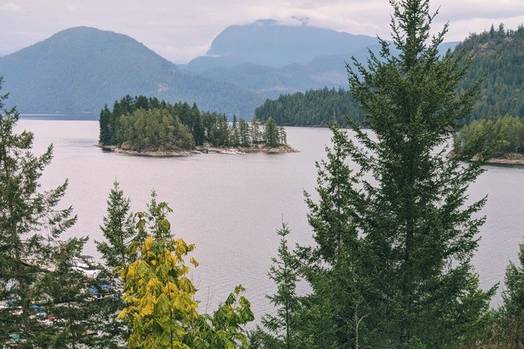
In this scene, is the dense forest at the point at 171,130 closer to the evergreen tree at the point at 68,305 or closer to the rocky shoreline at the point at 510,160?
the rocky shoreline at the point at 510,160

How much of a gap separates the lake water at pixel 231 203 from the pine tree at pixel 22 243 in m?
22.1

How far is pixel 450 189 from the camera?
18.9 metres

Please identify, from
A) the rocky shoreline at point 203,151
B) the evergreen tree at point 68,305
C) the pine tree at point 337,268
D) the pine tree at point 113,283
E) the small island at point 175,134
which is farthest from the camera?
the rocky shoreline at point 203,151

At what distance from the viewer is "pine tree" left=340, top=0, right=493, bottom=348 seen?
60.3 feet

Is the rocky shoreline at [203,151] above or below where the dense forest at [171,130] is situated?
below

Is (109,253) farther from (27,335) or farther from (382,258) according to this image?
(382,258)

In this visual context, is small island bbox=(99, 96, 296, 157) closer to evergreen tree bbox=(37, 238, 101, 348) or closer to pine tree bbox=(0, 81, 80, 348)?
pine tree bbox=(0, 81, 80, 348)

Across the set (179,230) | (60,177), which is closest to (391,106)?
(179,230)

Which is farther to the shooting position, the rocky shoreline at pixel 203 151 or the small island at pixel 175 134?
the rocky shoreline at pixel 203 151

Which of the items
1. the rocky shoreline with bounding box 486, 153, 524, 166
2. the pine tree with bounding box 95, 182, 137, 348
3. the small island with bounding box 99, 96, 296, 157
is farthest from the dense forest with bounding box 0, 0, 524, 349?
the rocky shoreline with bounding box 486, 153, 524, 166

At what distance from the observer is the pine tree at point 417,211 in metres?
18.4

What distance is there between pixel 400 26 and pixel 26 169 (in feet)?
56.4

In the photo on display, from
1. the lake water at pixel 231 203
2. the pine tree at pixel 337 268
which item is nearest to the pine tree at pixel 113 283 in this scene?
the pine tree at pixel 337 268

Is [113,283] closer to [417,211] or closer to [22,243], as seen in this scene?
[22,243]
